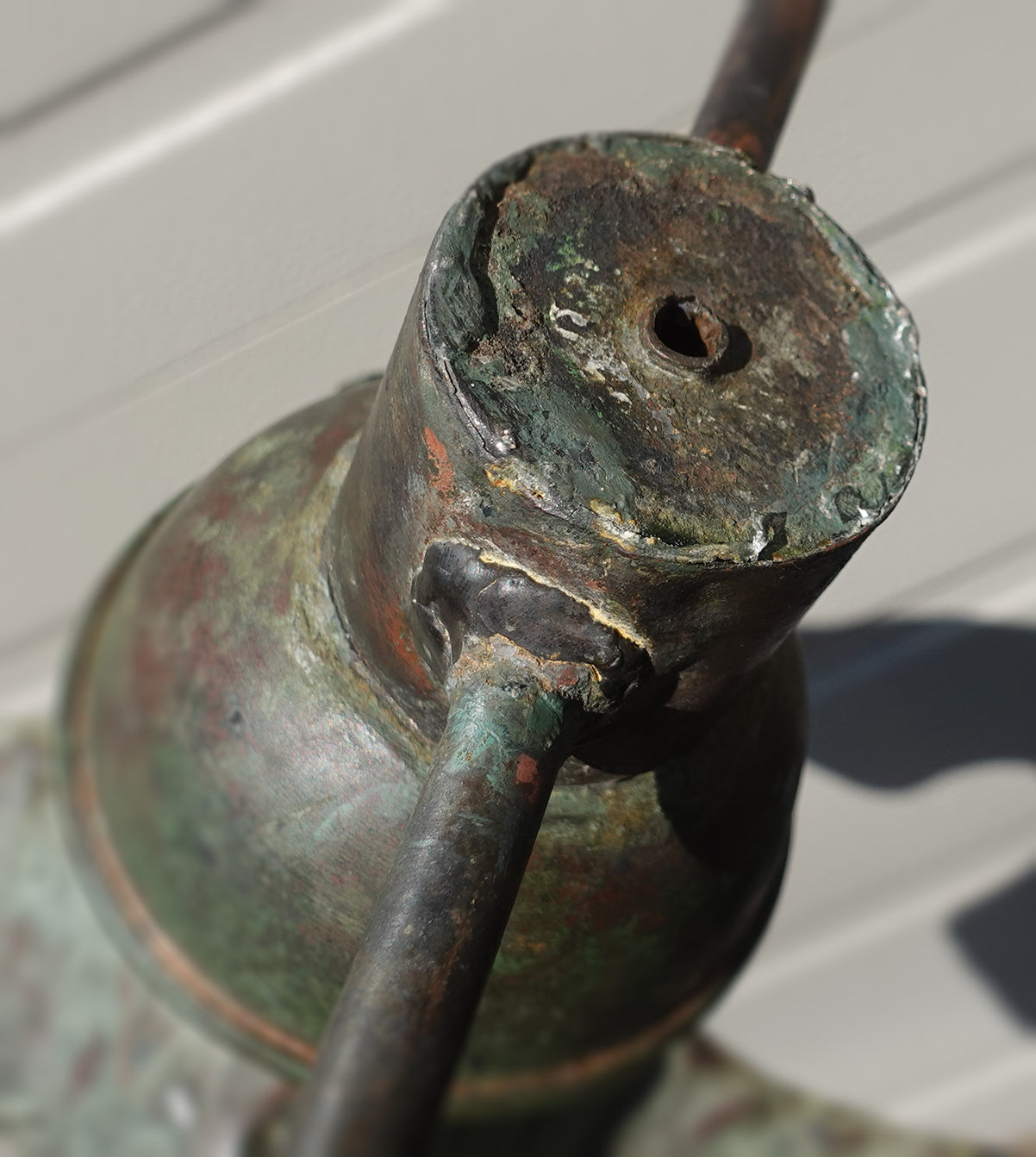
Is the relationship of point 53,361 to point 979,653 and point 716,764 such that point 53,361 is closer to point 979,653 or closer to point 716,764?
point 716,764

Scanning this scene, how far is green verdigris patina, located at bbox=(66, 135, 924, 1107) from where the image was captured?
490mm

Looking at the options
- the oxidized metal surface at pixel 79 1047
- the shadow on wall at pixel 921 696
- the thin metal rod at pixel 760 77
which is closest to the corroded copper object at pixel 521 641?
the thin metal rod at pixel 760 77

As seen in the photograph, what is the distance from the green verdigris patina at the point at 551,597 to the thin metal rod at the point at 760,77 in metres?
0.12

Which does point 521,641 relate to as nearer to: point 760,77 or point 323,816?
point 323,816

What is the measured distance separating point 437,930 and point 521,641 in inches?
4.7

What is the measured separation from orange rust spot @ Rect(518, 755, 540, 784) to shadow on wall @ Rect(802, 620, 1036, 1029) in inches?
29.0

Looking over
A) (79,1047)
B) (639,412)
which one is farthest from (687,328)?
(79,1047)

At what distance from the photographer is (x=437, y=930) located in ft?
1.40

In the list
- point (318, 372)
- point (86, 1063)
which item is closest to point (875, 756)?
point (318, 372)

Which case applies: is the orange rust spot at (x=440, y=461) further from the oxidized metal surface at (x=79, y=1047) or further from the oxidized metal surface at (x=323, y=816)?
the oxidized metal surface at (x=79, y=1047)

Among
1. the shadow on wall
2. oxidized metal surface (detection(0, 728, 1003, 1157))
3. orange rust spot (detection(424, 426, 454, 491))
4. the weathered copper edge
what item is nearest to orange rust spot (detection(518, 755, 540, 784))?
orange rust spot (detection(424, 426, 454, 491))

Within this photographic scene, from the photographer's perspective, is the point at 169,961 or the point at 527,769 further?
the point at 169,961

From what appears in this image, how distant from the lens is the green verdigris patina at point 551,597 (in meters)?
0.49

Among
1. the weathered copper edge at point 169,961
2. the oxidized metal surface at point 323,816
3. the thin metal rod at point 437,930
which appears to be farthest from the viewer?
the weathered copper edge at point 169,961
